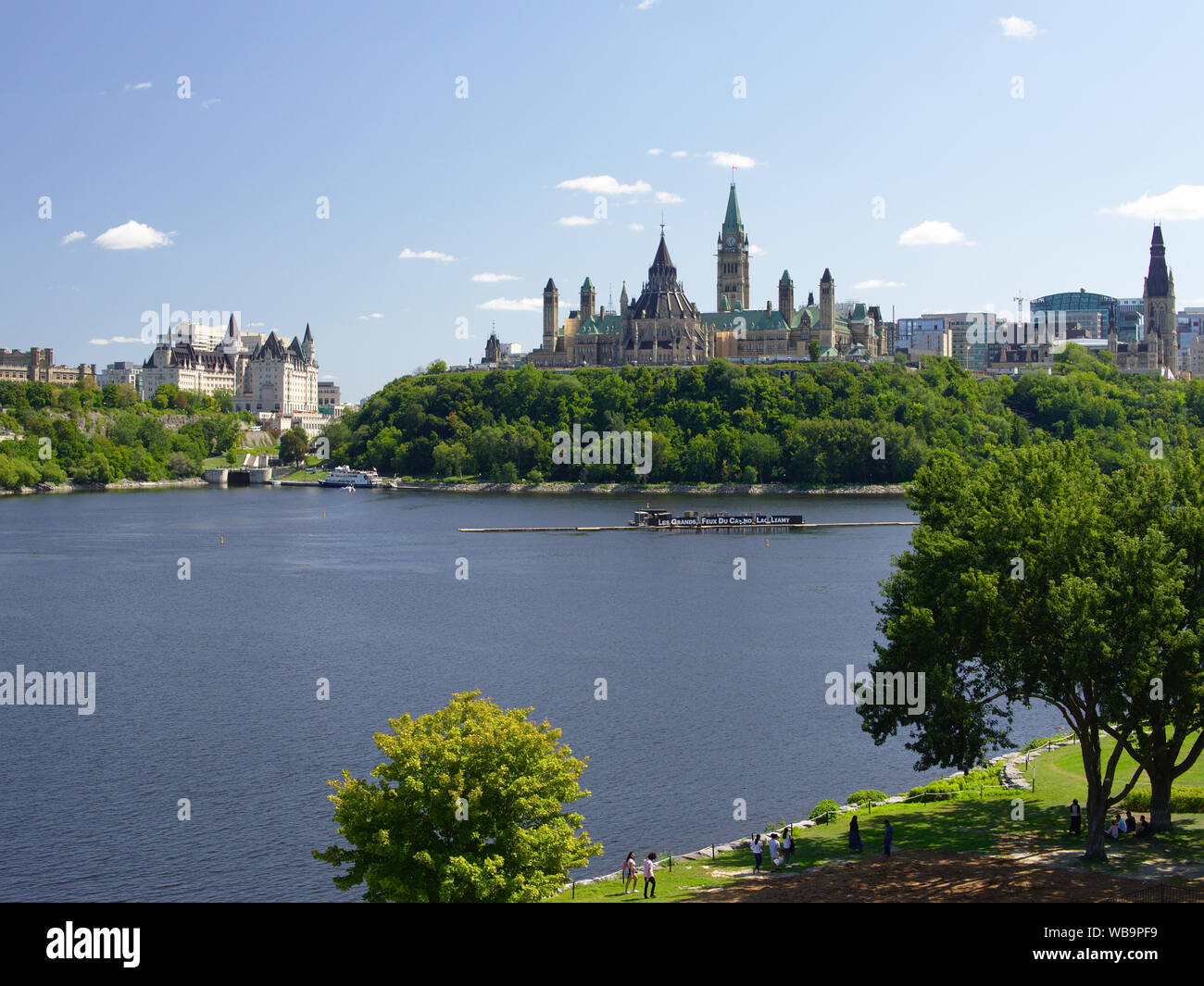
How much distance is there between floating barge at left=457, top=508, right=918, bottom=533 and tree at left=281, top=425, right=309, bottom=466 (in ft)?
318

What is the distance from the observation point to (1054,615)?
21609 millimetres

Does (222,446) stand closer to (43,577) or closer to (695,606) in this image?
(43,577)

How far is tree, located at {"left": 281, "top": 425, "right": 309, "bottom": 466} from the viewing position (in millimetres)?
187250

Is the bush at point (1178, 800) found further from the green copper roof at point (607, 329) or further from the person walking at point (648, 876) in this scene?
the green copper roof at point (607, 329)

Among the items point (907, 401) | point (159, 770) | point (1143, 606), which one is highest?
point (907, 401)

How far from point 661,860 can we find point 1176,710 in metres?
10.2

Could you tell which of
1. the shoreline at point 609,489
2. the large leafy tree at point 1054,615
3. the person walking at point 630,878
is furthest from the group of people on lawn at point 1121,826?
the shoreline at point 609,489

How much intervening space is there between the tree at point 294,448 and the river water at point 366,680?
9795 centimetres

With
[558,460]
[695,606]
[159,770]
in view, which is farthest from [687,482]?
[159,770]

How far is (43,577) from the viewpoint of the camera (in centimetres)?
6694

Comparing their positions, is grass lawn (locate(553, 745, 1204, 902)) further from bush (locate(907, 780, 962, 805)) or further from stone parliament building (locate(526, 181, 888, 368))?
stone parliament building (locate(526, 181, 888, 368))

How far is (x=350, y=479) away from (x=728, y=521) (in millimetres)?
77390

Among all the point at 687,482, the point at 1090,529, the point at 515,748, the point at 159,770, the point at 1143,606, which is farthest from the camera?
the point at 687,482

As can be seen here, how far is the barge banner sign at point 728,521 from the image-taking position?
98.1 metres
